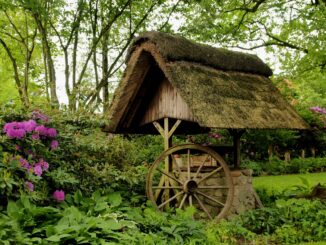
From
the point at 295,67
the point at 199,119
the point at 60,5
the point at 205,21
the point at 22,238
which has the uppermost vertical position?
the point at 60,5

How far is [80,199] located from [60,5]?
8.98 m

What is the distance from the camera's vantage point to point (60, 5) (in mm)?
12852

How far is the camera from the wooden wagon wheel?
7.32 metres

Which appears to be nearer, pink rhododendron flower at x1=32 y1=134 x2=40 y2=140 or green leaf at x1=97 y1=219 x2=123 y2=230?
green leaf at x1=97 y1=219 x2=123 y2=230

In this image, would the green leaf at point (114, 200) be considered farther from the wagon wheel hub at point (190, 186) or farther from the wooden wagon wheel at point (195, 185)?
the wagon wheel hub at point (190, 186)

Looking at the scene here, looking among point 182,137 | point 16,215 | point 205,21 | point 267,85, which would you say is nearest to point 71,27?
point 205,21

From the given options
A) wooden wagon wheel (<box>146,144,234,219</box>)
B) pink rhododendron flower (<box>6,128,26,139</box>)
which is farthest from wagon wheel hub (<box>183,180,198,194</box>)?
pink rhododendron flower (<box>6,128,26,139</box>)

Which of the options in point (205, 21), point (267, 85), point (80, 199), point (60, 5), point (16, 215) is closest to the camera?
point (16, 215)

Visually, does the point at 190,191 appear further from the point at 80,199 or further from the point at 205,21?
the point at 205,21

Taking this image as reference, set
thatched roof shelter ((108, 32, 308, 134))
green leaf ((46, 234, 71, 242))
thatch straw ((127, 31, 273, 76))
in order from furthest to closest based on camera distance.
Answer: thatch straw ((127, 31, 273, 76)) → thatched roof shelter ((108, 32, 308, 134)) → green leaf ((46, 234, 71, 242))

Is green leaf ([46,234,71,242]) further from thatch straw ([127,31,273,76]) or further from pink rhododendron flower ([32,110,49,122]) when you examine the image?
thatch straw ([127,31,273,76])

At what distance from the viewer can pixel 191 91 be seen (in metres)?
7.10

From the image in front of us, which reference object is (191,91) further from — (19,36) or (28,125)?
(19,36)

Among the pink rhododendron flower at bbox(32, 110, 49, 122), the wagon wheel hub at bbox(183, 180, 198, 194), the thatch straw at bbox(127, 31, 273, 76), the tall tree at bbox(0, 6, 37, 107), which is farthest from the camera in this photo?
the tall tree at bbox(0, 6, 37, 107)
